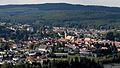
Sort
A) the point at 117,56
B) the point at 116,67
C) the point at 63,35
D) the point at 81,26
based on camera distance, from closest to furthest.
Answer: the point at 116,67 < the point at 117,56 < the point at 63,35 < the point at 81,26

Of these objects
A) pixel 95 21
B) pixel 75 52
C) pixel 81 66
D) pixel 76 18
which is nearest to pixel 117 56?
pixel 75 52

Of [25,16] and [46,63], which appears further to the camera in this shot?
[25,16]

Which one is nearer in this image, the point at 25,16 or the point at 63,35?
the point at 63,35

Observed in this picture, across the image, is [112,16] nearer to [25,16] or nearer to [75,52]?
[25,16]

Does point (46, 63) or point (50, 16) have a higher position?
point (46, 63)

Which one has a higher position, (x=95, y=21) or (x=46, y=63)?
(x=46, y=63)

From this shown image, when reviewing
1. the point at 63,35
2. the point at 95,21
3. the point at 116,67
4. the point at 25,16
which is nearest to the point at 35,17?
the point at 25,16

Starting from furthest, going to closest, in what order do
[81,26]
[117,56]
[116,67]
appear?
[81,26] → [117,56] → [116,67]

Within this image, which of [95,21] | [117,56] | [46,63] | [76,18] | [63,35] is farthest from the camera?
[76,18]

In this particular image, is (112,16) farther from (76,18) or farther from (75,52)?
(75,52)
